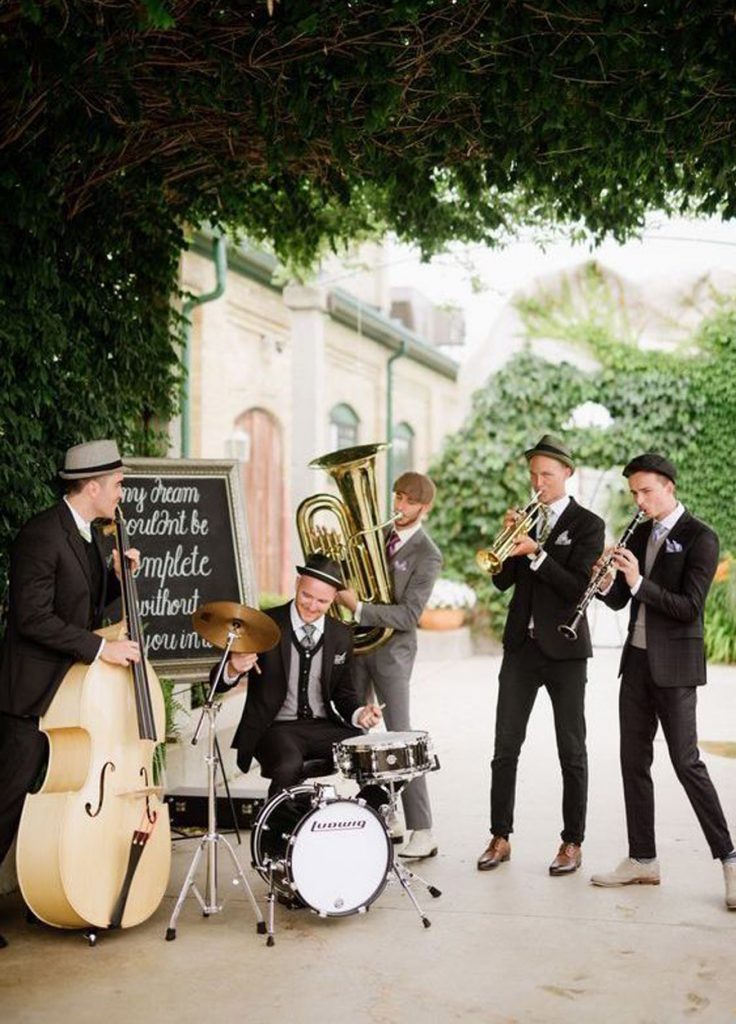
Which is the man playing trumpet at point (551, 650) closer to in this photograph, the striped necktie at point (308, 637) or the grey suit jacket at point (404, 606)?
the grey suit jacket at point (404, 606)

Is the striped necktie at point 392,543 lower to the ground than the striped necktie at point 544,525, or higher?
lower

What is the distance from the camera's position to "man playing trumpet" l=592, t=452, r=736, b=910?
523cm

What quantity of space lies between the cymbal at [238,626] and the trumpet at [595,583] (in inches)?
50.5

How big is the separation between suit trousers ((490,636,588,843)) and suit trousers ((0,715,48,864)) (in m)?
2.06

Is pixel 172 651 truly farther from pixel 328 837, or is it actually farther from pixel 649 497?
pixel 649 497

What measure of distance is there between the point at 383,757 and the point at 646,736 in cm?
127

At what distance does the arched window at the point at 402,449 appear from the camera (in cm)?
2442

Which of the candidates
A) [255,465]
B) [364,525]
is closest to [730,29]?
[364,525]

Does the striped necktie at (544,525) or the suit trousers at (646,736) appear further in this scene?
the striped necktie at (544,525)

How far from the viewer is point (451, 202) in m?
7.54

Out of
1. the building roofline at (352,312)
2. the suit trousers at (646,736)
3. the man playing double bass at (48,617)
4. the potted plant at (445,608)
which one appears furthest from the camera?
the building roofline at (352,312)

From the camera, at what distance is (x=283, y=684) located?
217 inches

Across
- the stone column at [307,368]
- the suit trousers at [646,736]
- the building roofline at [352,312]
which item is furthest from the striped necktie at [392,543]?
the stone column at [307,368]

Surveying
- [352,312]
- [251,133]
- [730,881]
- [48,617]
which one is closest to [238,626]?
[48,617]
